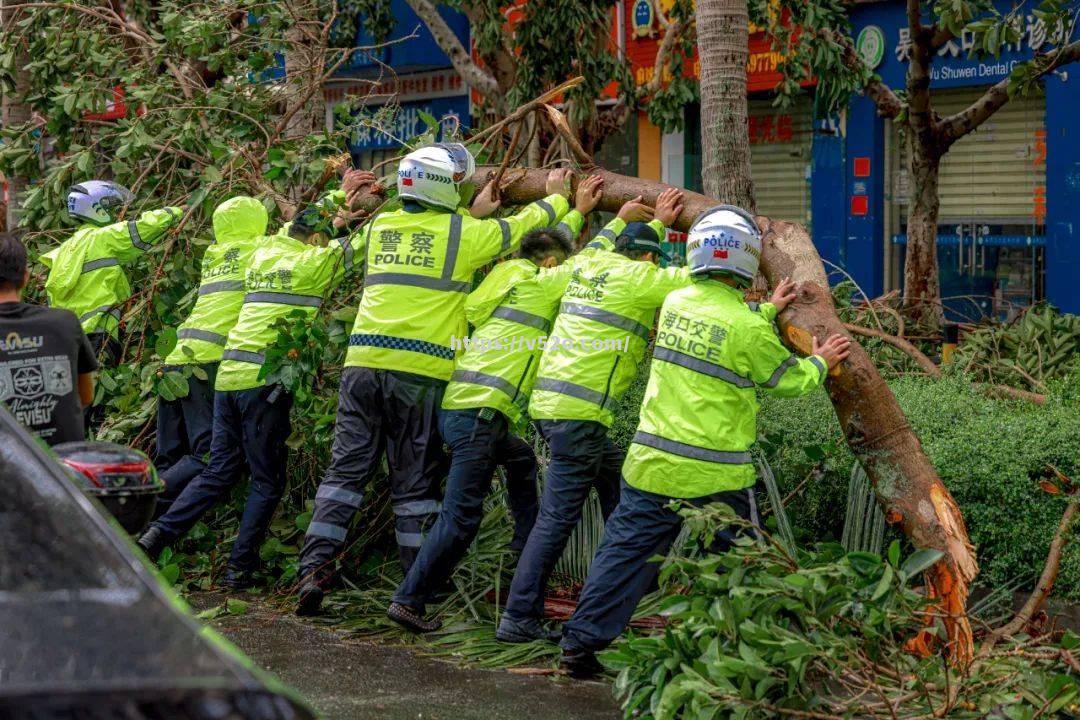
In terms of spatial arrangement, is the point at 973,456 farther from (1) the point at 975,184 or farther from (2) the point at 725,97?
(1) the point at 975,184

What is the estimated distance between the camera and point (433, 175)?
22.8ft

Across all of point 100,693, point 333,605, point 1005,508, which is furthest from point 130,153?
point 100,693

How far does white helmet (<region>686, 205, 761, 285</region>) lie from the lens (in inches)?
228

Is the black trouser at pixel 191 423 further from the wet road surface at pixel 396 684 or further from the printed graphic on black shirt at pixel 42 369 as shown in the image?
the printed graphic on black shirt at pixel 42 369

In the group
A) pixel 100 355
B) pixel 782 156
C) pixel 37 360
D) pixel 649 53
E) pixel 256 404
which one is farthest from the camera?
pixel 649 53

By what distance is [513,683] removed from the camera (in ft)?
19.3

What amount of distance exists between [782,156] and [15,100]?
779 cm

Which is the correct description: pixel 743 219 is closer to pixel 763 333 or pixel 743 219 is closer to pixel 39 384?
pixel 763 333

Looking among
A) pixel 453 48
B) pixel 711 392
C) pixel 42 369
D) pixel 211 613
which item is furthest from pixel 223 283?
pixel 453 48

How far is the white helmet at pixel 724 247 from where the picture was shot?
5781 mm

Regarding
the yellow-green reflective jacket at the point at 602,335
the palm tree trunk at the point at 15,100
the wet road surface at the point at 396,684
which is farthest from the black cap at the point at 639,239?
the palm tree trunk at the point at 15,100

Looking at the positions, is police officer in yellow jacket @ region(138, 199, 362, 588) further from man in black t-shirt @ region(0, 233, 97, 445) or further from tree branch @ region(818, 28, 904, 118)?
tree branch @ region(818, 28, 904, 118)

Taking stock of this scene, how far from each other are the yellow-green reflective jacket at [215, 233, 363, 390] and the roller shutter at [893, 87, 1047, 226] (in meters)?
8.02

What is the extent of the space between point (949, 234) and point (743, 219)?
9079 millimetres
